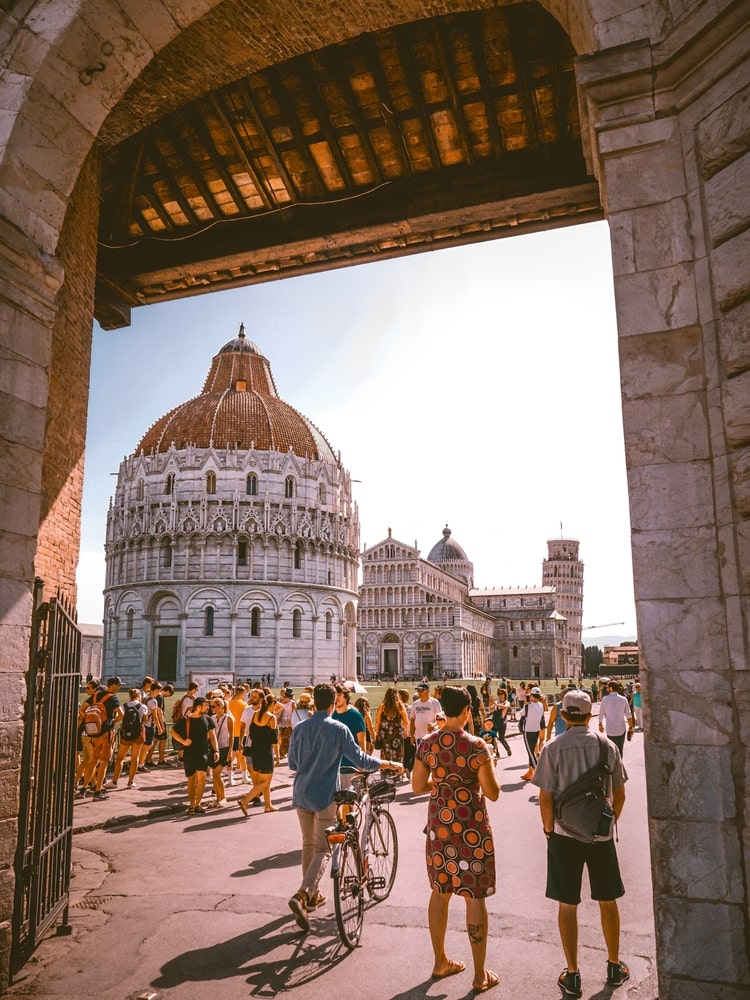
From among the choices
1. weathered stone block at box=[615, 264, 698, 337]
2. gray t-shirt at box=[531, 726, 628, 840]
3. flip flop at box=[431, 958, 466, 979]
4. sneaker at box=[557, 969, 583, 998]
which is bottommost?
flip flop at box=[431, 958, 466, 979]

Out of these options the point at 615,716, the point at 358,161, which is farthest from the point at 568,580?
the point at 358,161

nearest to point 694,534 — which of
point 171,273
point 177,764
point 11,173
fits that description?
point 11,173

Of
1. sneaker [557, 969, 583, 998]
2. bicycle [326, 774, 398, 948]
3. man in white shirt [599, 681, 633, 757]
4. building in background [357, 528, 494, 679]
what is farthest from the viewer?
building in background [357, 528, 494, 679]

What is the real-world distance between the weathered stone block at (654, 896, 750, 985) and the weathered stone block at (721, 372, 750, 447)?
2.11 m

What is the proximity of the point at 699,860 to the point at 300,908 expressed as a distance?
10.3 feet

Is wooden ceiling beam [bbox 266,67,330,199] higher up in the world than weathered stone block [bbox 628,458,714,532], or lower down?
higher up

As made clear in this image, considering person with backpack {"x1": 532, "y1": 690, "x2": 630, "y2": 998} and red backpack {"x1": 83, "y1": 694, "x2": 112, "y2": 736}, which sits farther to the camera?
red backpack {"x1": 83, "y1": 694, "x2": 112, "y2": 736}

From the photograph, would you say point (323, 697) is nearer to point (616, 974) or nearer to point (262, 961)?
point (262, 961)

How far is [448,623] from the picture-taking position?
86.4 m

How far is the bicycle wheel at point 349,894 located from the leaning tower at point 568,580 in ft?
394

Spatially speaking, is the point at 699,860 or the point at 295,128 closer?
the point at 699,860

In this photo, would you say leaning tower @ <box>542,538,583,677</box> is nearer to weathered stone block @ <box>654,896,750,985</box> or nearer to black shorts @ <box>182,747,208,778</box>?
black shorts @ <box>182,747,208,778</box>

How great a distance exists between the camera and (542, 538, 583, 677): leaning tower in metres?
125

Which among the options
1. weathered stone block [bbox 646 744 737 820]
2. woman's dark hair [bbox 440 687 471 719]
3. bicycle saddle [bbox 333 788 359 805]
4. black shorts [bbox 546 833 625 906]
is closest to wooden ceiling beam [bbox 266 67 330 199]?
woman's dark hair [bbox 440 687 471 719]
